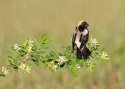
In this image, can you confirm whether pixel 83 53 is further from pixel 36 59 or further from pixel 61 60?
pixel 36 59

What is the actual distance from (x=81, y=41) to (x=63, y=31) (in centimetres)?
1052

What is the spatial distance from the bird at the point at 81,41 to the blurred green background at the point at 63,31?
3.91 metres

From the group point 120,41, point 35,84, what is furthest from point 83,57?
point 120,41

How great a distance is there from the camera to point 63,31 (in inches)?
654

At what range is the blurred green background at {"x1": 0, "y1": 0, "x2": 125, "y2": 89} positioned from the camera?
35.0ft

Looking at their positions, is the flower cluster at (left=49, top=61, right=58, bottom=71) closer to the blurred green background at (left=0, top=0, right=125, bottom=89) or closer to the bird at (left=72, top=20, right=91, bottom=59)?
the bird at (left=72, top=20, right=91, bottom=59)

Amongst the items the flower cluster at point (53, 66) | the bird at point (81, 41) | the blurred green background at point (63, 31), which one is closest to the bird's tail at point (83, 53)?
the bird at point (81, 41)

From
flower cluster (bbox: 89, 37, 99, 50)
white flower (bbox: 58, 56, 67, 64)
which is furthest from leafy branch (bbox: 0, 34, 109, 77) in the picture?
flower cluster (bbox: 89, 37, 99, 50)

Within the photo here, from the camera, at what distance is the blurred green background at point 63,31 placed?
35.0 ft

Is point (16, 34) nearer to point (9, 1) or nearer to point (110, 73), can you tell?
point (110, 73)

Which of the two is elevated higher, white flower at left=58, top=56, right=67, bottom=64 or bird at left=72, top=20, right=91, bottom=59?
bird at left=72, top=20, right=91, bottom=59

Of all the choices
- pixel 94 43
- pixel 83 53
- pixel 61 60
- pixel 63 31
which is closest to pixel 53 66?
pixel 61 60

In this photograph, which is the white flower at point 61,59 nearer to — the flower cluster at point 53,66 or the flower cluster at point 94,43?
the flower cluster at point 53,66

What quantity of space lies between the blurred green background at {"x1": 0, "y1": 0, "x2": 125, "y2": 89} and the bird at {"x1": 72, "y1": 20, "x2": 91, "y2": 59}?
3910 mm
